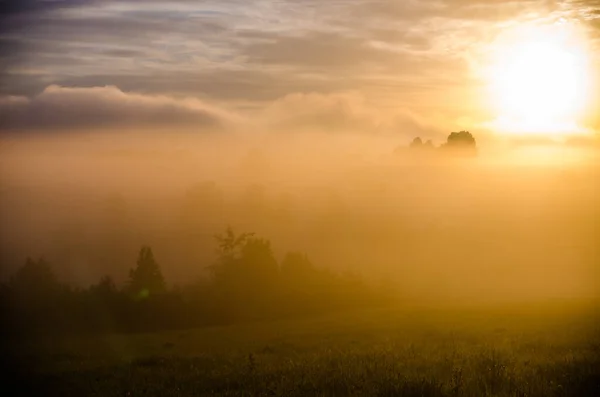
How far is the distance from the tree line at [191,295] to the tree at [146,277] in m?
A: 0.07

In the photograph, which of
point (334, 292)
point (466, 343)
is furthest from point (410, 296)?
point (466, 343)

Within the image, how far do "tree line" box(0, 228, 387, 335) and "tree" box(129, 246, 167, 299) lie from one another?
7cm

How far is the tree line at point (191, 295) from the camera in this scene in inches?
1625

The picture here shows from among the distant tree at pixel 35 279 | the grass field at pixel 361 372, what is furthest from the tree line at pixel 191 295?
the grass field at pixel 361 372

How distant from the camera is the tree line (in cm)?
4128

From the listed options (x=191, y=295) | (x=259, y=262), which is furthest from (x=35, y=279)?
(x=259, y=262)

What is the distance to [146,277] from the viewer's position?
49469 mm

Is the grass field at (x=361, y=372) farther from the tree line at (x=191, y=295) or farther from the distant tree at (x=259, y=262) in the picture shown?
the distant tree at (x=259, y=262)

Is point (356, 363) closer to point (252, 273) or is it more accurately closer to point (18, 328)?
point (18, 328)

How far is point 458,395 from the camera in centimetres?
1033

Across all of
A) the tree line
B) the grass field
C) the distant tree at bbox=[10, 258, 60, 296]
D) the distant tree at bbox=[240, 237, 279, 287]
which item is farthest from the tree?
the grass field

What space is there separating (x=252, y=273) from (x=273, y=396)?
4239 cm

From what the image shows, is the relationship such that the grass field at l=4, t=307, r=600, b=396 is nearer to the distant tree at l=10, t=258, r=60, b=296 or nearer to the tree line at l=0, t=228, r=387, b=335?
the tree line at l=0, t=228, r=387, b=335

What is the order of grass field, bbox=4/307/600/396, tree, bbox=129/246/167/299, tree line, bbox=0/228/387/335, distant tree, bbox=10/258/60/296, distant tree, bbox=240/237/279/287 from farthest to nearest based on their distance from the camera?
distant tree, bbox=240/237/279/287
tree, bbox=129/246/167/299
distant tree, bbox=10/258/60/296
tree line, bbox=0/228/387/335
grass field, bbox=4/307/600/396
